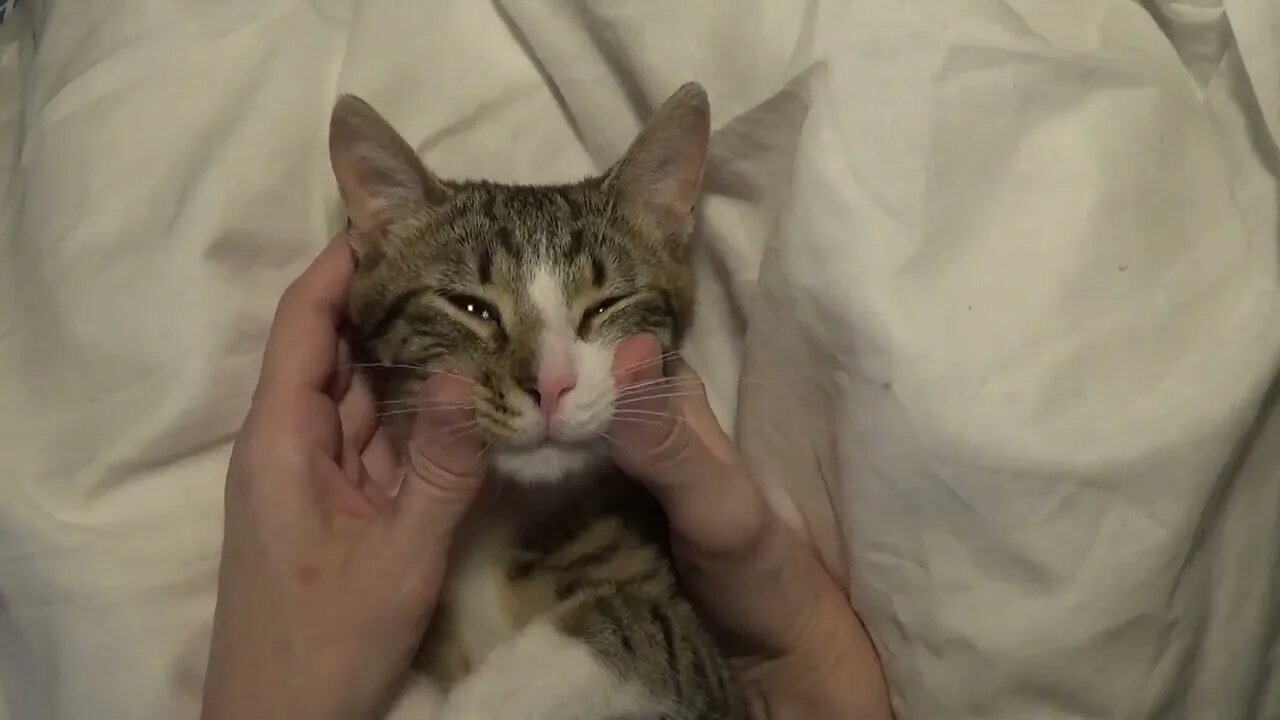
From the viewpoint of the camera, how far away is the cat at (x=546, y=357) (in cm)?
93

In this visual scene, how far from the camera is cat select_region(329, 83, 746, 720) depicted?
0.93 metres

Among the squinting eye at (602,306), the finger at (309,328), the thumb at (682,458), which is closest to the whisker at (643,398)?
the thumb at (682,458)

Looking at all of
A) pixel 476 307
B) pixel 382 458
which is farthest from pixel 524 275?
pixel 382 458

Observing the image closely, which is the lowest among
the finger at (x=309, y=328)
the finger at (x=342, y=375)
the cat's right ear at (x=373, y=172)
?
the finger at (x=342, y=375)

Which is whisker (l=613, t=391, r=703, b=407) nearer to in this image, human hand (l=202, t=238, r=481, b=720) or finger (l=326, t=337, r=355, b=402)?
human hand (l=202, t=238, r=481, b=720)

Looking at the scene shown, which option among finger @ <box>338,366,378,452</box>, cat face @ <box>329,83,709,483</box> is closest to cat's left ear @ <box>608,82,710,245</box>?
cat face @ <box>329,83,709,483</box>

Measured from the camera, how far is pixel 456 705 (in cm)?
92

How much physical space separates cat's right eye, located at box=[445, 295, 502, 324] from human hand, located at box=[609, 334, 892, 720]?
14 centimetres

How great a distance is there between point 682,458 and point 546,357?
0.51ft

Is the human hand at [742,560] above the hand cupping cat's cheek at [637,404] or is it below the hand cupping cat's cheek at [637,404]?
below

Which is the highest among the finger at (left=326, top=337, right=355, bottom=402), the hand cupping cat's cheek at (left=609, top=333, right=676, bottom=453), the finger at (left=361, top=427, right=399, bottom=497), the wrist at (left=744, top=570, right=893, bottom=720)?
the finger at (left=326, top=337, right=355, bottom=402)

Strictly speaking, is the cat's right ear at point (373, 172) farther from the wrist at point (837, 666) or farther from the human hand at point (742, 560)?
the wrist at point (837, 666)

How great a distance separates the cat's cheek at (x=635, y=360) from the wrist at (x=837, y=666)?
0.34 m

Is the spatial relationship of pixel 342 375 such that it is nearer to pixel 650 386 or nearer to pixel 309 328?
pixel 309 328
